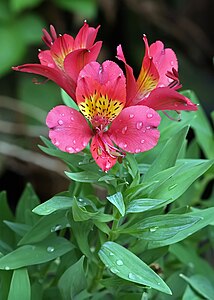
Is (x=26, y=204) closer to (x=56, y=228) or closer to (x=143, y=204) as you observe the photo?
(x=56, y=228)

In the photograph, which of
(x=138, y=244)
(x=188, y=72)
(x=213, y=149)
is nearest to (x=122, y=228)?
(x=138, y=244)

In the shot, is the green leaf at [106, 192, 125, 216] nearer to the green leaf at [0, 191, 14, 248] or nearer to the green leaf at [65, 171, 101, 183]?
the green leaf at [65, 171, 101, 183]

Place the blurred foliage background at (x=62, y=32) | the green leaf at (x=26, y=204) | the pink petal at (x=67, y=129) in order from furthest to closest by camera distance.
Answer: the blurred foliage background at (x=62, y=32) → the green leaf at (x=26, y=204) → the pink petal at (x=67, y=129)

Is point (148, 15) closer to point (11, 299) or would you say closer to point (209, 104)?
point (209, 104)

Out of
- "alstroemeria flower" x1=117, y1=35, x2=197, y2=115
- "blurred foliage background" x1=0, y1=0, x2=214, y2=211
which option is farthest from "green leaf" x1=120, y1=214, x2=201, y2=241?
"blurred foliage background" x1=0, y1=0, x2=214, y2=211

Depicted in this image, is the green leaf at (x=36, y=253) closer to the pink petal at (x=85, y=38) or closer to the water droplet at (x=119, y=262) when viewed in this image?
the water droplet at (x=119, y=262)

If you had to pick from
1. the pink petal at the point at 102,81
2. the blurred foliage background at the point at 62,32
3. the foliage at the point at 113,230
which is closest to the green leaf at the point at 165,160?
the foliage at the point at 113,230
